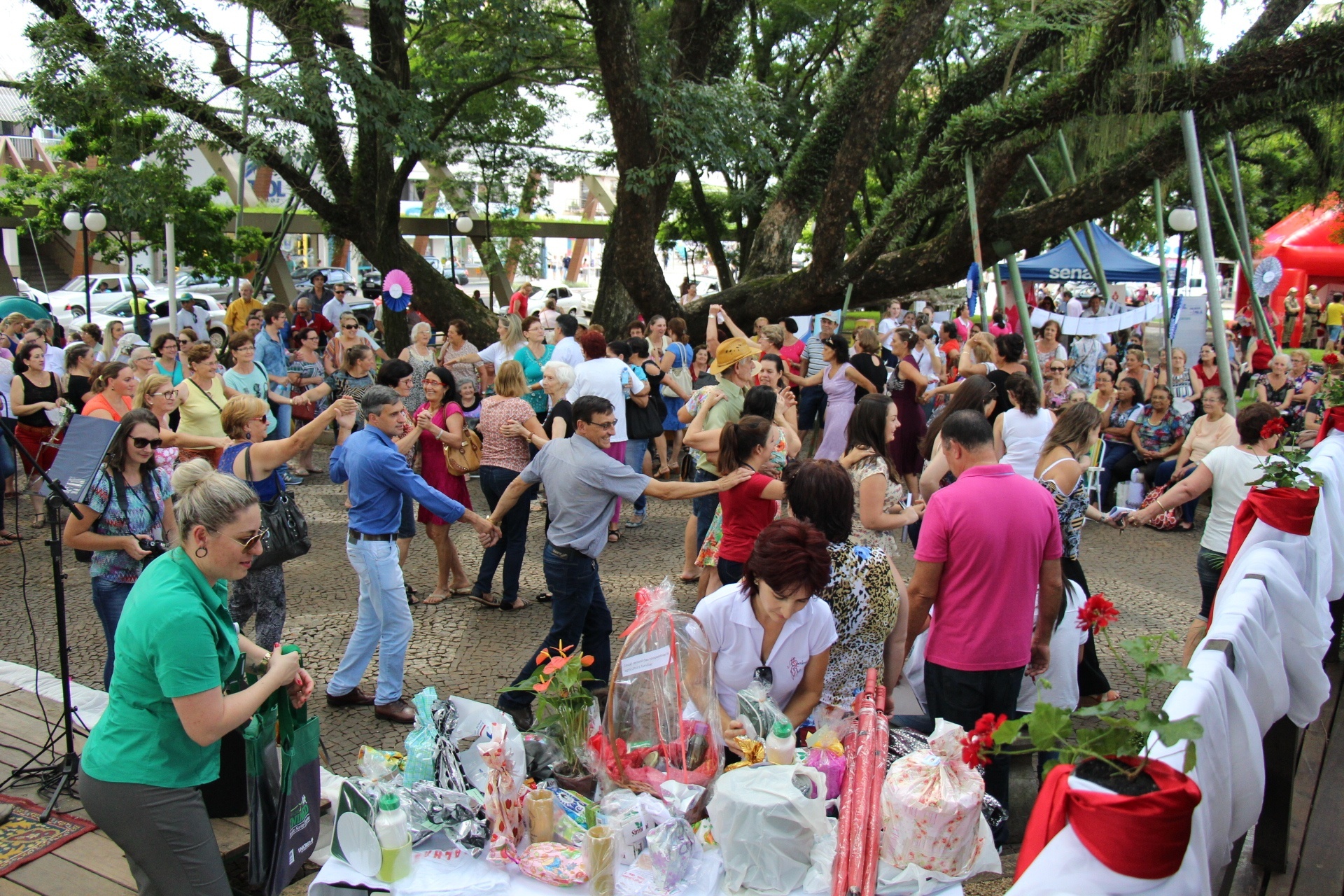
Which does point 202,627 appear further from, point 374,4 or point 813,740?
point 374,4

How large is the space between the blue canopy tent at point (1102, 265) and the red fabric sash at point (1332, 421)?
32.0 feet

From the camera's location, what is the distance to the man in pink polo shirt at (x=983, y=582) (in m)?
3.50

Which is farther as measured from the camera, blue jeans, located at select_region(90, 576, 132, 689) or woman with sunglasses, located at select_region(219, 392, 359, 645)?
woman with sunglasses, located at select_region(219, 392, 359, 645)

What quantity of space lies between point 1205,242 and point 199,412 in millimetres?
9191

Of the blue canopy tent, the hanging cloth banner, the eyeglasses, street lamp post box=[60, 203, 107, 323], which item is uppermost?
the blue canopy tent

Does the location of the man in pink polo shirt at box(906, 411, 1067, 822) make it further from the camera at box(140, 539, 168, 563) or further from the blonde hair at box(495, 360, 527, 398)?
the blonde hair at box(495, 360, 527, 398)

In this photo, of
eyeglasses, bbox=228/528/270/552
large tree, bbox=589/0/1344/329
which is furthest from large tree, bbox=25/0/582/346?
eyeglasses, bbox=228/528/270/552

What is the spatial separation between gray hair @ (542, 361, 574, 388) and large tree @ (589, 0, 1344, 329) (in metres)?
6.45

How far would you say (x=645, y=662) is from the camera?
3180mm

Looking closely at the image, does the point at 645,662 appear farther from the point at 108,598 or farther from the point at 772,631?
the point at 108,598

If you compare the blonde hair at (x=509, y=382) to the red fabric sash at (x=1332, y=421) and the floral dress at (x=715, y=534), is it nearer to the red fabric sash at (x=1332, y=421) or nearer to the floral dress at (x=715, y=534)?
the floral dress at (x=715, y=534)

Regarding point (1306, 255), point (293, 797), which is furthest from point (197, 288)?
point (1306, 255)

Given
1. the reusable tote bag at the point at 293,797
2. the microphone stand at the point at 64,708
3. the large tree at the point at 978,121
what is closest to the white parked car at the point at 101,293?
the large tree at the point at 978,121

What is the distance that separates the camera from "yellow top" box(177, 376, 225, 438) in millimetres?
6758
